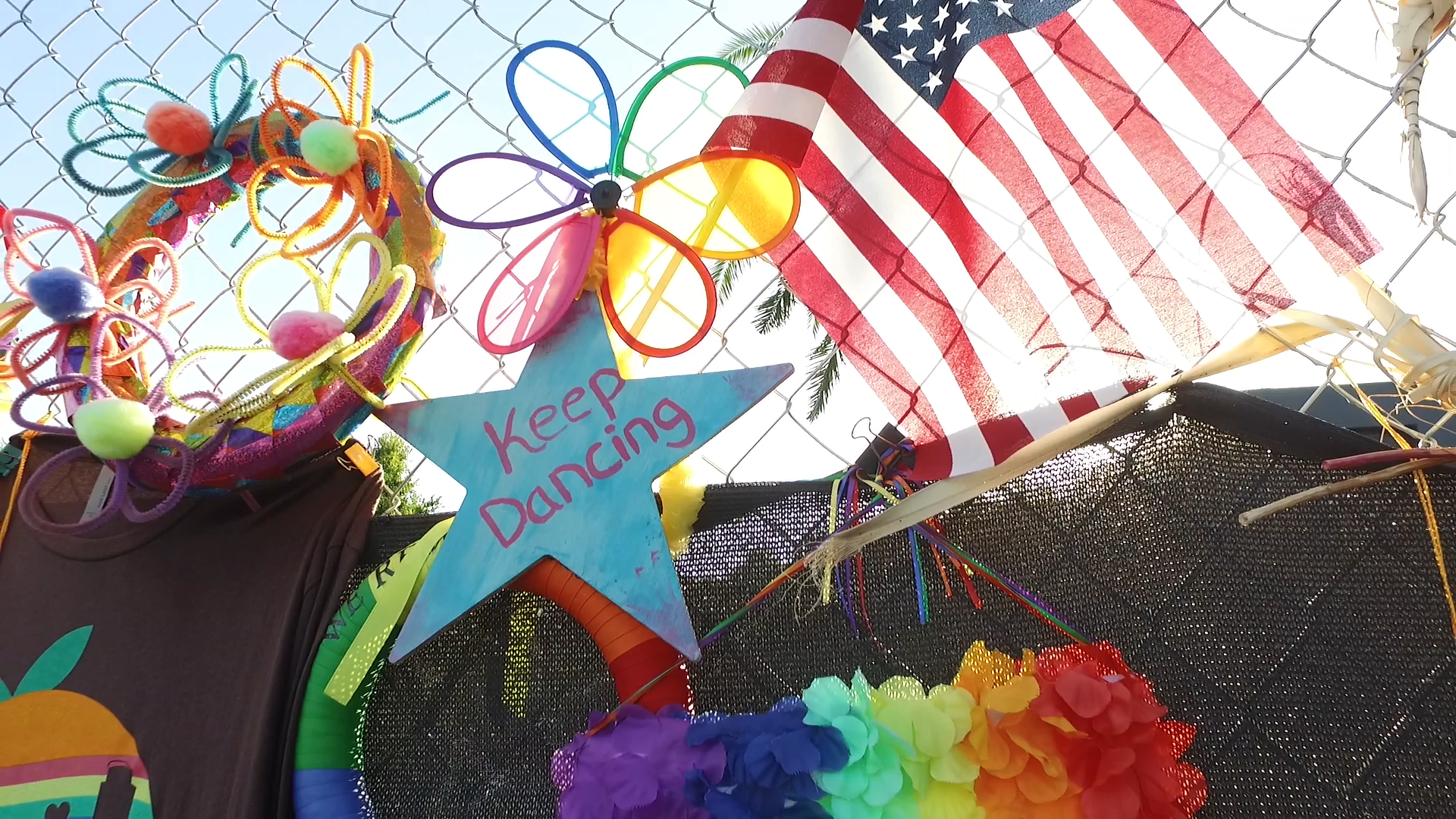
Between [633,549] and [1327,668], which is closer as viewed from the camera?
[1327,668]

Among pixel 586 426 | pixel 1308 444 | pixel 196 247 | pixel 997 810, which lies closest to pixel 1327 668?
pixel 1308 444

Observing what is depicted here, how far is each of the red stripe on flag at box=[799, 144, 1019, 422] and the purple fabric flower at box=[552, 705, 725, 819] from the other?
42 cm

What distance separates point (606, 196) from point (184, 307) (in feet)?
1.90

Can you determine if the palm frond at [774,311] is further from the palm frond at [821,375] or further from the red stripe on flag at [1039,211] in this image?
the red stripe on flag at [1039,211]

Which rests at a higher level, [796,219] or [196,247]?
[196,247]

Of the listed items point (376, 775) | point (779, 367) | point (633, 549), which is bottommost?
point (376, 775)

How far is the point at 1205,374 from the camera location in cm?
91

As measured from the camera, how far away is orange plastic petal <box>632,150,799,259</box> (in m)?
0.95

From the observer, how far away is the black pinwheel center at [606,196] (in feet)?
3.28

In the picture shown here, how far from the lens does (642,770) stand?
0.82m

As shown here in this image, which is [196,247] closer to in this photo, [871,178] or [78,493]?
[78,493]

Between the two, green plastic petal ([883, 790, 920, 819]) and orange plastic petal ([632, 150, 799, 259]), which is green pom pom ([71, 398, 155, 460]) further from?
green plastic petal ([883, 790, 920, 819])

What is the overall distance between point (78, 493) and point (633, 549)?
0.75m

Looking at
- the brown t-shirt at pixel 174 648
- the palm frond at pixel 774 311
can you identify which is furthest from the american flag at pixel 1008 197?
the palm frond at pixel 774 311
